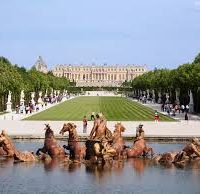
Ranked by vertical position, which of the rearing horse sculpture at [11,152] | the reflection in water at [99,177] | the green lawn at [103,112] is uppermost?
the green lawn at [103,112]

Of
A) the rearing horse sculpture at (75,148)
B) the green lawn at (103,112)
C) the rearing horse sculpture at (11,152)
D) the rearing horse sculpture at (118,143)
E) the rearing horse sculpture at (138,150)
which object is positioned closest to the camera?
the rearing horse sculpture at (11,152)

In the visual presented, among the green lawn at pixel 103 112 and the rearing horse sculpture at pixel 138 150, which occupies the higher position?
the green lawn at pixel 103 112

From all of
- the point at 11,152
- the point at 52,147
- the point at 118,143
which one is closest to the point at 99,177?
the point at 118,143

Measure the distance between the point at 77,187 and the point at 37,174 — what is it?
8.83 feet

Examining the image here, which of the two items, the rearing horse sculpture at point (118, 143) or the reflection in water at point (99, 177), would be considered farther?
the rearing horse sculpture at point (118, 143)

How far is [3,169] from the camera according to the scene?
79.9 feet

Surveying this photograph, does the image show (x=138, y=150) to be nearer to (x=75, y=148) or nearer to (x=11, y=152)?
(x=75, y=148)

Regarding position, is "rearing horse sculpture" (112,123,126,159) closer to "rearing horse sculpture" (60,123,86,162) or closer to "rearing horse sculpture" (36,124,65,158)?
"rearing horse sculpture" (60,123,86,162)

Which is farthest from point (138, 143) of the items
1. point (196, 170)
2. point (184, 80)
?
point (184, 80)

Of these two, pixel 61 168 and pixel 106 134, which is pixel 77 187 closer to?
pixel 61 168

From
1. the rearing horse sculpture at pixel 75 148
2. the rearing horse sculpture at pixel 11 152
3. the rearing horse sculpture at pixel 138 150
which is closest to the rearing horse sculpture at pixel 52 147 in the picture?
the rearing horse sculpture at pixel 75 148

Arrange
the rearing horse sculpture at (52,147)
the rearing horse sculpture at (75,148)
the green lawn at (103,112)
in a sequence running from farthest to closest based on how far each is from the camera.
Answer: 1. the green lawn at (103,112)
2. the rearing horse sculpture at (52,147)
3. the rearing horse sculpture at (75,148)

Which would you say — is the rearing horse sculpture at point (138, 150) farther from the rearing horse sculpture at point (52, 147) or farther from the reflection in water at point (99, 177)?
the rearing horse sculpture at point (52, 147)

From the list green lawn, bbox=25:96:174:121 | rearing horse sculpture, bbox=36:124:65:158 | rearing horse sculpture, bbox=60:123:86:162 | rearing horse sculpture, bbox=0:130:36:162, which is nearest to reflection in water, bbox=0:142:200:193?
rearing horse sculpture, bbox=0:130:36:162
